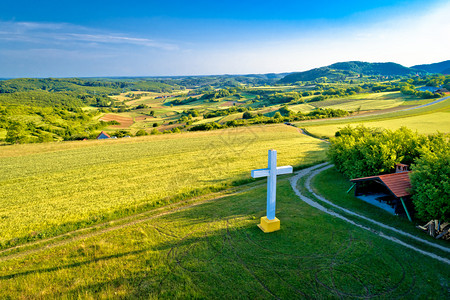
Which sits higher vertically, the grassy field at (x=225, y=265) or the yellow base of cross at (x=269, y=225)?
the yellow base of cross at (x=269, y=225)

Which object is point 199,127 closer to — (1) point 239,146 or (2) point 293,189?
(1) point 239,146

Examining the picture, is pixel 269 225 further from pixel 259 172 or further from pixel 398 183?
pixel 398 183

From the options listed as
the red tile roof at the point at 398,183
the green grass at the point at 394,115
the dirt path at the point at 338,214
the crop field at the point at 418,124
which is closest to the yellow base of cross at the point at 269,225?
the dirt path at the point at 338,214

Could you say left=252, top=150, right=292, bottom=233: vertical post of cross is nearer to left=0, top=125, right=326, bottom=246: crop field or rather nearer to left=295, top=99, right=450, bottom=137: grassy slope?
left=0, top=125, right=326, bottom=246: crop field

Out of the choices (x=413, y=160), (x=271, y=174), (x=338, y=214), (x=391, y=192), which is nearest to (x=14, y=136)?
(x=271, y=174)

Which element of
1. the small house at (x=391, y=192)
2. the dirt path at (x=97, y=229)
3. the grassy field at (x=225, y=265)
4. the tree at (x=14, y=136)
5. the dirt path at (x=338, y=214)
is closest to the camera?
the grassy field at (x=225, y=265)

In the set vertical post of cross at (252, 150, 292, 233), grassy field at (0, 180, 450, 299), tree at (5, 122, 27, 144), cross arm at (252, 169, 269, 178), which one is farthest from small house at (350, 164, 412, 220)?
tree at (5, 122, 27, 144)

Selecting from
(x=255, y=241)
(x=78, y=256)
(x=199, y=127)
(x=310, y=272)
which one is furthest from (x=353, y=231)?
(x=199, y=127)

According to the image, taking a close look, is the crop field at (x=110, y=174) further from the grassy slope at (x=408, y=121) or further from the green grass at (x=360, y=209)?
the grassy slope at (x=408, y=121)
